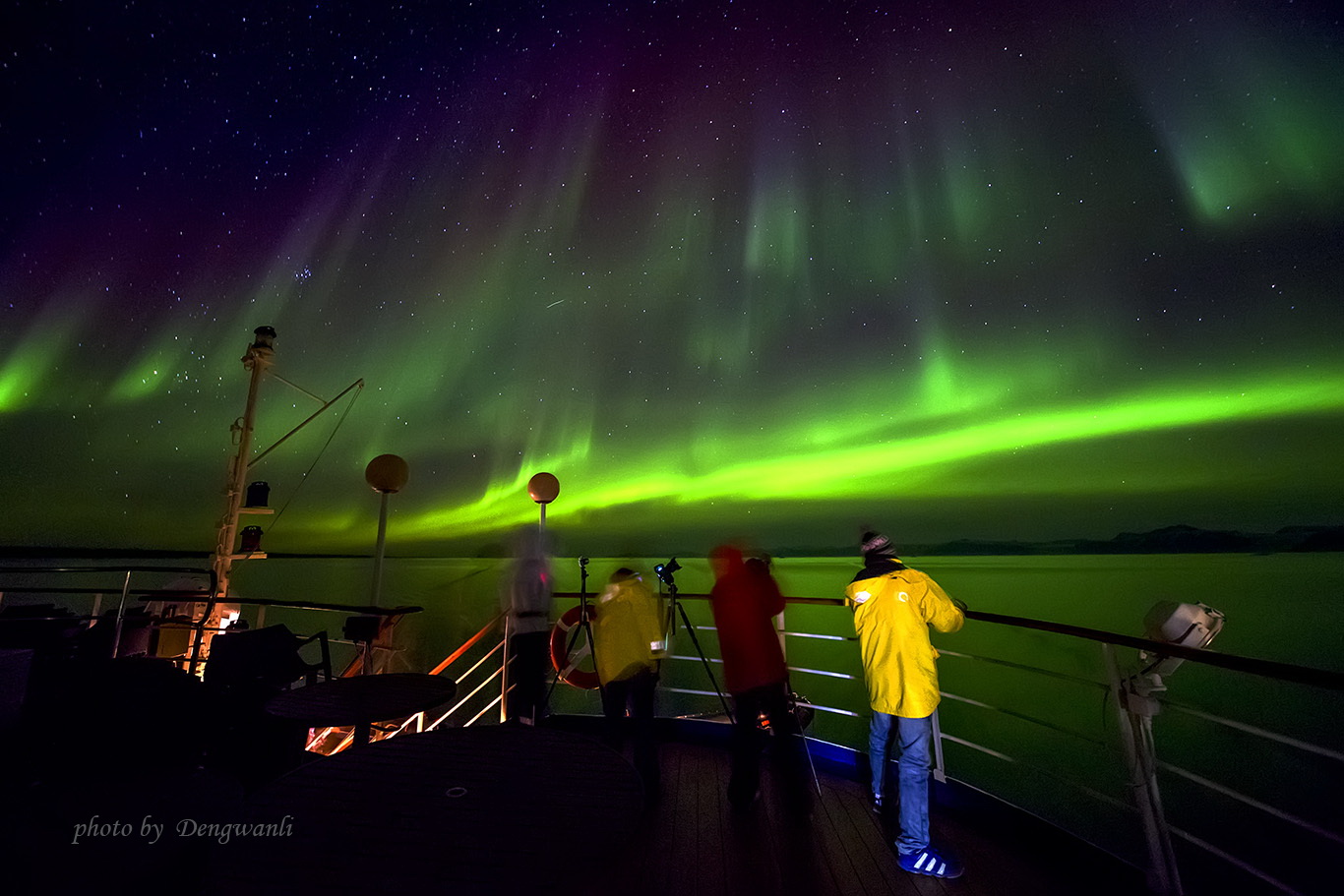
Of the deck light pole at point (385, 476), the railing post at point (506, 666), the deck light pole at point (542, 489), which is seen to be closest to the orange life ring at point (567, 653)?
the railing post at point (506, 666)

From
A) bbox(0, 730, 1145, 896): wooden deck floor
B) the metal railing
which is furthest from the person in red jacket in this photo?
bbox(0, 730, 1145, 896): wooden deck floor

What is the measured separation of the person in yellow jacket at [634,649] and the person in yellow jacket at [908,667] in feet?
4.28

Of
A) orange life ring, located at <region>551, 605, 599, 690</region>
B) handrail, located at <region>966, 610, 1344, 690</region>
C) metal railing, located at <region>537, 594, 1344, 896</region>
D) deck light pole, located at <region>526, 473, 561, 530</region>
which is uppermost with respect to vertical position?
deck light pole, located at <region>526, 473, 561, 530</region>

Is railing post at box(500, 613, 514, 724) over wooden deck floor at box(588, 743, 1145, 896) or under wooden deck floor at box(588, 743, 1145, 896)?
over

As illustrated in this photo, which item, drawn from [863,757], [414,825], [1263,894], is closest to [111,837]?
[414,825]

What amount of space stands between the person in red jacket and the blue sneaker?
73 cm

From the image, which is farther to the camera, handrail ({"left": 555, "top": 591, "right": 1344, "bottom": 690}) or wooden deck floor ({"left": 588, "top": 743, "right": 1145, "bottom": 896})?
wooden deck floor ({"left": 588, "top": 743, "right": 1145, "bottom": 896})

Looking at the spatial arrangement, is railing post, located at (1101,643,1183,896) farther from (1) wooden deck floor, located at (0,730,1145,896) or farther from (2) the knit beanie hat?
(2) the knit beanie hat

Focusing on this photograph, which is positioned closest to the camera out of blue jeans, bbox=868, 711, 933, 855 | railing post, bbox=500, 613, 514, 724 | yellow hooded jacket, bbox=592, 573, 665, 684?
blue jeans, bbox=868, 711, 933, 855

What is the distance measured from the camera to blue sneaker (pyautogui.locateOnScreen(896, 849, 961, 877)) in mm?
2714

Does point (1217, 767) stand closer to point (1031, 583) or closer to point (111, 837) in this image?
point (111, 837)

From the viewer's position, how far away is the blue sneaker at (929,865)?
2714 mm

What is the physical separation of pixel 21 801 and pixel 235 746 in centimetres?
216

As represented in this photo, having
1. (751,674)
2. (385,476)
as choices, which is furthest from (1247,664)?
(385,476)
